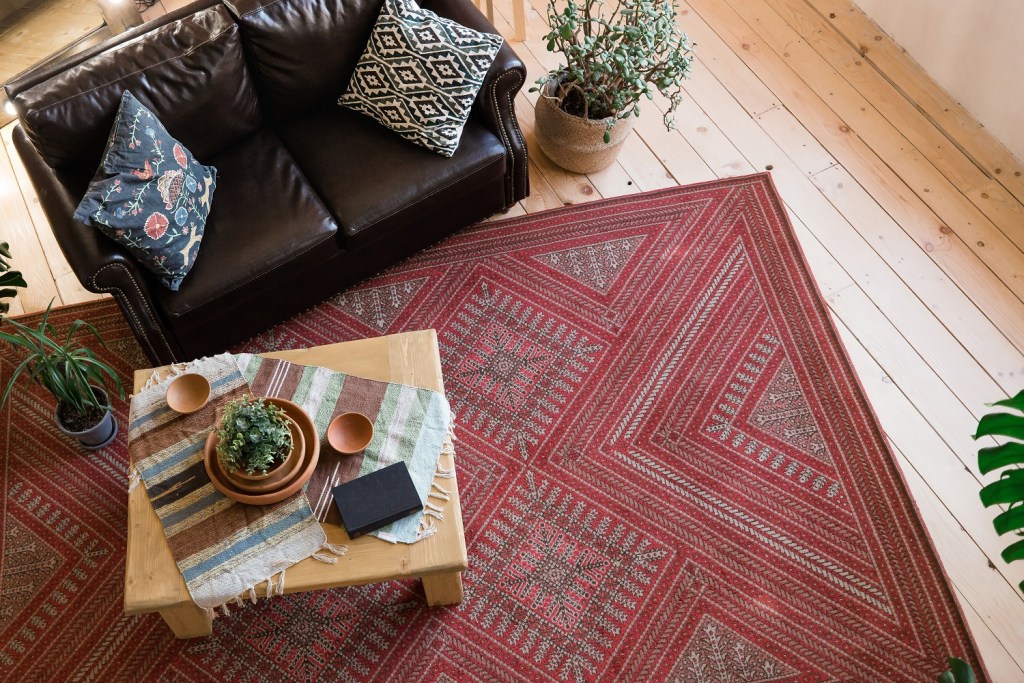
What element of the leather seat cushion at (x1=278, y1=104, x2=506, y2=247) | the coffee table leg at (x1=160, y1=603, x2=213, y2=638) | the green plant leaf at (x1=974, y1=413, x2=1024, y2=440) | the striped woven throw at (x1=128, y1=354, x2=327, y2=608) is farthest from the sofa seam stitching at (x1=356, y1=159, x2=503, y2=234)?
the green plant leaf at (x1=974, y1=413, x2=1024, y2=440)

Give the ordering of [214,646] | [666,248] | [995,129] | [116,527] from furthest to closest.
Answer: [995,129], [666,248], [116,527], [214,646]

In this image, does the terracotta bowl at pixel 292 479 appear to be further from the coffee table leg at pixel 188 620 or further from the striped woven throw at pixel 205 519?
the coffee table leg at pixel 188 620

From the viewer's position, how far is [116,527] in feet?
8.42

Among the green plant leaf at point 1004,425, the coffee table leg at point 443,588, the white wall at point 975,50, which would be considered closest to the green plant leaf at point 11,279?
the coffee table leg at point 443,588

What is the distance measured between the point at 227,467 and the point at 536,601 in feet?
3.15

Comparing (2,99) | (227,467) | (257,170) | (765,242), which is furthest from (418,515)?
(2,99)

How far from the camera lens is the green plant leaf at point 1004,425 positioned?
1843 mm

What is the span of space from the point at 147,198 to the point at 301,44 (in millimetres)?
691

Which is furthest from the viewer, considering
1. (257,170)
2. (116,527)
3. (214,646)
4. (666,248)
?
(666,248)

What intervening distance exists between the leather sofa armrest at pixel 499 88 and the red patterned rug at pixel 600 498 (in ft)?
1.00

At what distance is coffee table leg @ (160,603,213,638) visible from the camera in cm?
213

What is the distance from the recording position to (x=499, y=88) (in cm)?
279

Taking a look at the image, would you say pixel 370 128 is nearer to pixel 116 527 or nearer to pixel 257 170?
pixel 257 170

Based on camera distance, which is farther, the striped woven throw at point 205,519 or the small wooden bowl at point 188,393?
the small wooden bowl at point 188,393
